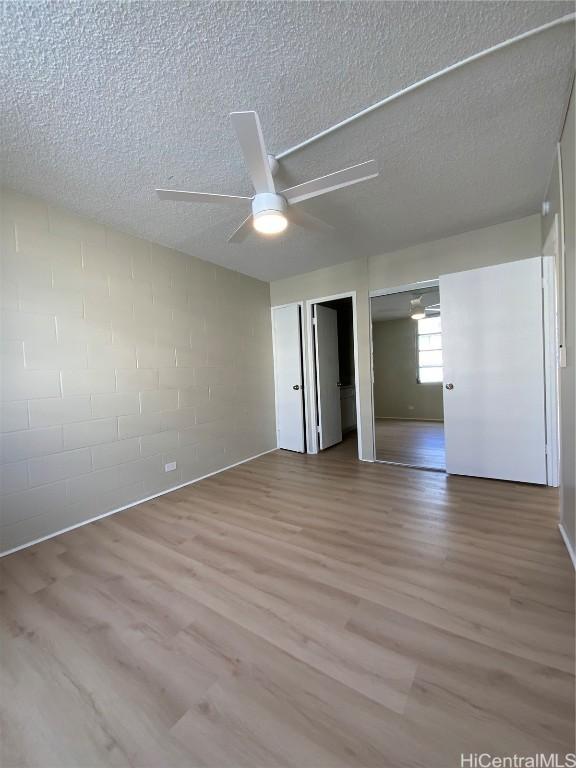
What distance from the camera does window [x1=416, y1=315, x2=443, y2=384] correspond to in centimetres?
697

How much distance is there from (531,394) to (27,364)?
449 centimetres

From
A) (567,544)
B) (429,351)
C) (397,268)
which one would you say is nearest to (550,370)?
(567,544)

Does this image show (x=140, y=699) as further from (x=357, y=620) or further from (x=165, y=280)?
(x=165, y=280)

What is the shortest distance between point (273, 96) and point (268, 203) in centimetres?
48

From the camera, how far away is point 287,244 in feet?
11.1

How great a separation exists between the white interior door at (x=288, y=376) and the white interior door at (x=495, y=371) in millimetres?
2018

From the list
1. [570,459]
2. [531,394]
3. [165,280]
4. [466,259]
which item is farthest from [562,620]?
[165,280]

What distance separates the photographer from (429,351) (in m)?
7.11

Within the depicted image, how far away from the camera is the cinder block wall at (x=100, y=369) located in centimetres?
230

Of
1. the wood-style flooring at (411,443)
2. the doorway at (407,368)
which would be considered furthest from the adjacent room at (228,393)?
the doorway at (407,368)

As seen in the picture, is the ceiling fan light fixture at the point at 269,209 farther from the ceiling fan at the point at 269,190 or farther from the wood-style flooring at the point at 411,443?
the wood-style flooring at the point at 411,443

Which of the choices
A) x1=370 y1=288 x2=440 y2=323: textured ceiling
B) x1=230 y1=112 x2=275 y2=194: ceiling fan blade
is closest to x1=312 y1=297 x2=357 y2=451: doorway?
x1=370 y1=288 x2=440 y2=323: textured ceiling

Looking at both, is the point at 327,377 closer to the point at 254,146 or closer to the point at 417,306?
the point at 417,306

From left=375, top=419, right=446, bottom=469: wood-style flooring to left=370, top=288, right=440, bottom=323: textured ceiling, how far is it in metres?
2.46
